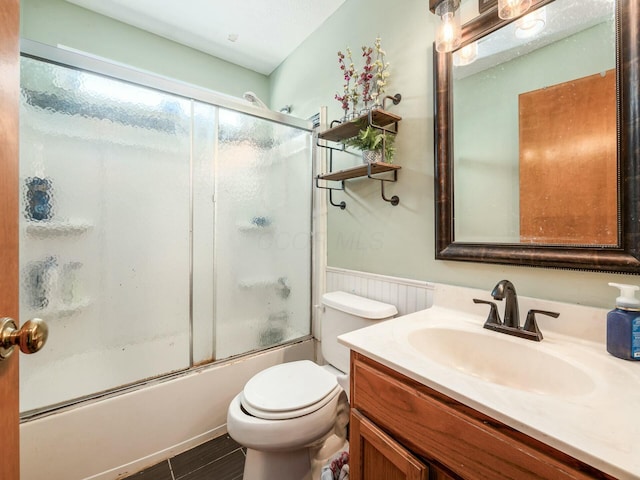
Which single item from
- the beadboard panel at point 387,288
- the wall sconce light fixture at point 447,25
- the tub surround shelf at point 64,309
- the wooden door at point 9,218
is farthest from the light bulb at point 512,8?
the tub surround shelf at point 64,309

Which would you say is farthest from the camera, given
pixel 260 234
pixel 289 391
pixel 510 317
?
pixel 260 234

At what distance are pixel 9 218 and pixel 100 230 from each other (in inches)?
36.9

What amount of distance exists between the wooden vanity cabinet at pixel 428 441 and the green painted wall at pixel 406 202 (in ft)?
1.82

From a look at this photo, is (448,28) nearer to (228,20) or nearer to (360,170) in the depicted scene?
(360,170)

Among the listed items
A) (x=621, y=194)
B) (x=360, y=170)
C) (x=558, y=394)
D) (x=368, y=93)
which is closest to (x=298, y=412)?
(x=558, y=394)

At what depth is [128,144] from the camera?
53.4 inches

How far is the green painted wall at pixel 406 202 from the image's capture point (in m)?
0.89

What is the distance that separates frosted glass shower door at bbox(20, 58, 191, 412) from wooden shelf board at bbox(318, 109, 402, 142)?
81 cm

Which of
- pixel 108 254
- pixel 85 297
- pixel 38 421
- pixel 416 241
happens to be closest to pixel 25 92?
pixel 108 254

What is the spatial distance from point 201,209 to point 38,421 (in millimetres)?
1114

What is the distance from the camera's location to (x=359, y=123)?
134cm

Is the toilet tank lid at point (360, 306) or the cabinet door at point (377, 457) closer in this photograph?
the cabinet door at point (377, 457)

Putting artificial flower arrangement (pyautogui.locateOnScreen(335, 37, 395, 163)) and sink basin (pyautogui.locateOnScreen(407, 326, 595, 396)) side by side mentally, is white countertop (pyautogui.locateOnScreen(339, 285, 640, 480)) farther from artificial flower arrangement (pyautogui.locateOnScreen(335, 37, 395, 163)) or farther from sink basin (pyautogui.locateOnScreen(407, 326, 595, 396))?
artificial flower arrangement (pyautogui.locateOnScreen(335, 37, 395, 163))

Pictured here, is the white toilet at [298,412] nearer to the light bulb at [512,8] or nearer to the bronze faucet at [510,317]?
the bronze faucet at [510,317]
